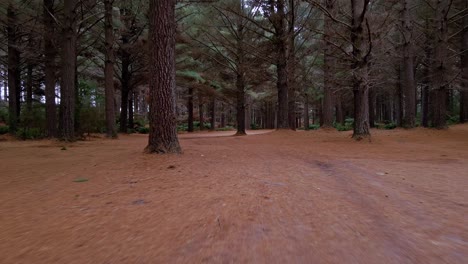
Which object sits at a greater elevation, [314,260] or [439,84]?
[439,84]

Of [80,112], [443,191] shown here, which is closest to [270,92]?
[80,112]

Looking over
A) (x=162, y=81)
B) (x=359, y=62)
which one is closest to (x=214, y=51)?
(x=359, y=62)

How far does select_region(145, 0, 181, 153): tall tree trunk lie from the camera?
7.13 meters

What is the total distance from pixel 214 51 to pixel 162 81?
1348 cm

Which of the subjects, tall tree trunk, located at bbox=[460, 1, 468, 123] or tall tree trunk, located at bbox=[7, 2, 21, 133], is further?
tall tree trunk, located at bbox=[460, 1, 468, 123]

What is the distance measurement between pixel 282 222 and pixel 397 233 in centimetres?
91

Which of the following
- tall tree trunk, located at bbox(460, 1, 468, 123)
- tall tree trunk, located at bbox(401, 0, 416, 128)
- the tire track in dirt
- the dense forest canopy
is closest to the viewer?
the tire track in dirt

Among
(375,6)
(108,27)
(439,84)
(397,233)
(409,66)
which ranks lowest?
(397,233)

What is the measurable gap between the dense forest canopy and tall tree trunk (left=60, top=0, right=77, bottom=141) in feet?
0.11

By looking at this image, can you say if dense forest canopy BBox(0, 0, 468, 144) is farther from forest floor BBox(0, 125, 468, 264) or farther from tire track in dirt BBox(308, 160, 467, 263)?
tire track in dirt BBox(308, 160, 467, 263)

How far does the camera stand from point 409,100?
56.4 ft

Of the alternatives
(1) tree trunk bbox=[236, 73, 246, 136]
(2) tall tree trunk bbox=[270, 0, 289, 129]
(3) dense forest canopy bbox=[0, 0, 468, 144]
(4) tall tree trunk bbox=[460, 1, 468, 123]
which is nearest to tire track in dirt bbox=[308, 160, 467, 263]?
(3) dense forest canopy bbox=[0, 0, 468, 144]

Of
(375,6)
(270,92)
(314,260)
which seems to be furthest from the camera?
(270,92)

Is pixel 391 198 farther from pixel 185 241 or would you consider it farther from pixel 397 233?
pixel 185 241
